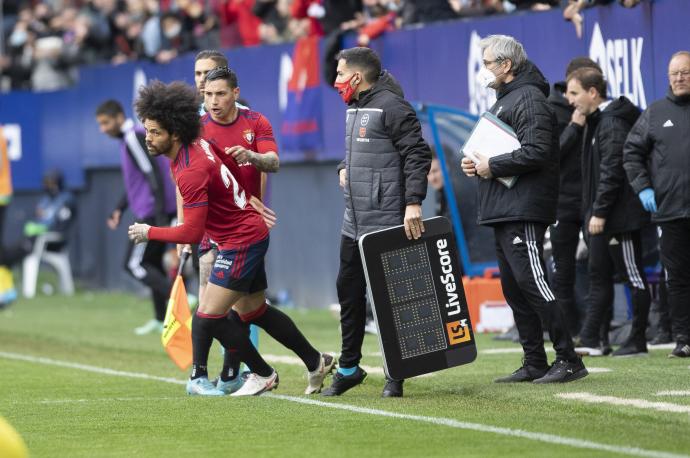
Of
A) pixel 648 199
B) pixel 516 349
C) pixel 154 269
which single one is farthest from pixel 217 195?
pixel 154 269

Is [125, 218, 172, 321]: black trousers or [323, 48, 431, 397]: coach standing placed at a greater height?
[323, 48, 431, 397]: coach standing

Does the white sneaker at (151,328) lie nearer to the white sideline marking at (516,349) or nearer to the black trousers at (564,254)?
the white sideline marking at (516,349)

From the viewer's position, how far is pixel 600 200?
459 inches

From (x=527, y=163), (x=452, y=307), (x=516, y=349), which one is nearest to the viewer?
(x=527, y=163)

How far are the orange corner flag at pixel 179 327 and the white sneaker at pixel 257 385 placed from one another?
1.73 ft

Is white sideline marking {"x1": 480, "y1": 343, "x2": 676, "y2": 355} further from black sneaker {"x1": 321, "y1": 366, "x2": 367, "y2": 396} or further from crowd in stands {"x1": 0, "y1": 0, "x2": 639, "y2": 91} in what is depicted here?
crowd in stands {"x1": 0, "y1": 0, "x2": 639, "y2": 91}

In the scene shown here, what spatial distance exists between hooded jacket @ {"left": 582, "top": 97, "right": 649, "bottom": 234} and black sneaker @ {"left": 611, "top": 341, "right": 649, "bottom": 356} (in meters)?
0.87

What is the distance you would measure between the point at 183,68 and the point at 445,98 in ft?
20.2

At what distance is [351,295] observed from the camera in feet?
31.4

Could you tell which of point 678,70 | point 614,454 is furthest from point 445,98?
point 614,454

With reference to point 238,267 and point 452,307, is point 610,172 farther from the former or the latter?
point 238,267

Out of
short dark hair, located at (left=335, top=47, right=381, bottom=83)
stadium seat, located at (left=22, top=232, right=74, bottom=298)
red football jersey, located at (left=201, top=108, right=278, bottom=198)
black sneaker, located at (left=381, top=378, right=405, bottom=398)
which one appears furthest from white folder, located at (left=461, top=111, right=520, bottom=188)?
stadium seat, located at (left=22, top=232, right=74, bottom=298)

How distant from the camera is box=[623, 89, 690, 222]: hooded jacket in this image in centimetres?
1116

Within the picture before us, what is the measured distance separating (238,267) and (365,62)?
1.47 m
